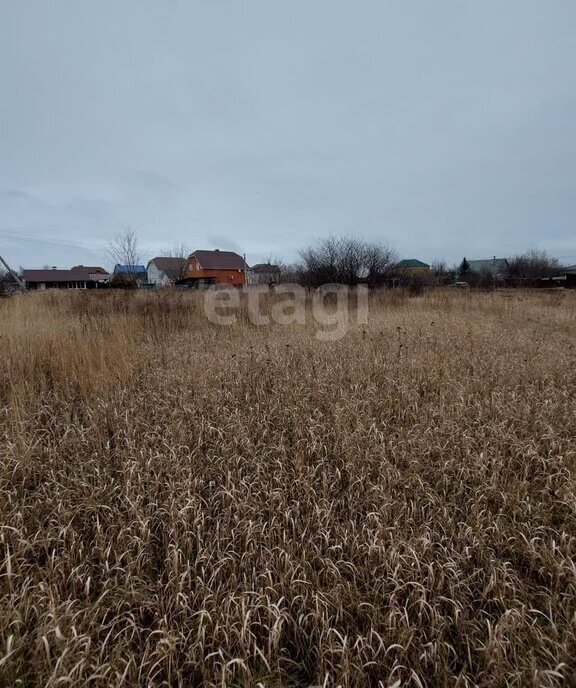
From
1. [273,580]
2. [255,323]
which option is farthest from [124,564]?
[255,323]

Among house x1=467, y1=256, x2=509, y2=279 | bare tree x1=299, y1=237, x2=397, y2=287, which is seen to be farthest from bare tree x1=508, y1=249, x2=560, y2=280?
bare tree x1=299, y1=237, x2=397, y2=287

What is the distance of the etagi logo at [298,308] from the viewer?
8.09m

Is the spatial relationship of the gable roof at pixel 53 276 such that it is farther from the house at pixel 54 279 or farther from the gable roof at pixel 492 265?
the gable roof at pixel 492 265

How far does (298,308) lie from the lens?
10508 millimetres

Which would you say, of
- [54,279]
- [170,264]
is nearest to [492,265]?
[170,264]

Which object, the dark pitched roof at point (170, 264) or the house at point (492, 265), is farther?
the house at point (492, 265)

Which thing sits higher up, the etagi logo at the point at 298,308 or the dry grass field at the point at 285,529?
the etagi logo at the point at 298,308

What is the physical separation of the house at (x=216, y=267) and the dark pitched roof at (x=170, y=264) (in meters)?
1.26

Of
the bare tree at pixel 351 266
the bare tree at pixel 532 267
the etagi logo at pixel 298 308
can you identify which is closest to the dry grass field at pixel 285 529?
the etagi logo at pixel 298 308

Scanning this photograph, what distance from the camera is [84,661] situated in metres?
1.10

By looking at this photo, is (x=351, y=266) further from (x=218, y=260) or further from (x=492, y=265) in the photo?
(x=492, y=265)

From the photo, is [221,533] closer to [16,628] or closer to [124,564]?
[124,564]

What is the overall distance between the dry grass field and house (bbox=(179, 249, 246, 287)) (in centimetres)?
3985

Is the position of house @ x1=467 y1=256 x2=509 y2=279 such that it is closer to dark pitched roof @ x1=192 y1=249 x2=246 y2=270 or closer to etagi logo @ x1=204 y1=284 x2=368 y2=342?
dark pitched roof @ x1=192 y1=249 x2=246 y2=270
